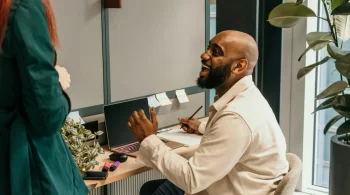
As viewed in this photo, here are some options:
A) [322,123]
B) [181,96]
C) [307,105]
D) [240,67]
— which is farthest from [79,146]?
[322,123]

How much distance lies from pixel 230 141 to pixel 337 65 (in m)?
1.06

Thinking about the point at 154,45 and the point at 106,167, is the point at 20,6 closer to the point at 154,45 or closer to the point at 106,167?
the point at 106,167

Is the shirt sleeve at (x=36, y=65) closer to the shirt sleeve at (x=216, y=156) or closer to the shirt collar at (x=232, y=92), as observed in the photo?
the shirt sleeve at (x=216, y=156)

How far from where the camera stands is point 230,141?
1.70 meters

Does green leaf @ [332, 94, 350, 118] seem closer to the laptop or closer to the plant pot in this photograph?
the plant pot

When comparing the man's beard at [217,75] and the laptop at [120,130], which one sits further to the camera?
the laptop at [120,130]

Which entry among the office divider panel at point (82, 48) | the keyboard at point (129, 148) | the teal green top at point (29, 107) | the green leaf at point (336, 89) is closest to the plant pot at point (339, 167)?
the green leaf at point (336, 89)

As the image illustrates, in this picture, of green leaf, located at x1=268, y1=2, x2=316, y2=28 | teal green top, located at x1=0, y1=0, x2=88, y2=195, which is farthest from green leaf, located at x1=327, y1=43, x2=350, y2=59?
teal green top, located at x1=0, y1=0, x2=88, y2=195

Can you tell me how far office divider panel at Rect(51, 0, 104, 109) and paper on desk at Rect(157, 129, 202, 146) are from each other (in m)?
0.40

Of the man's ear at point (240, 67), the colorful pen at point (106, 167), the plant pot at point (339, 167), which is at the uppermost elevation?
the man's ear at point (240, 67)

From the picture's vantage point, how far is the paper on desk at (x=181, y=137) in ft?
8.04

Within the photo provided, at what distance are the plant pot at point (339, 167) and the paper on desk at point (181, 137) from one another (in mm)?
830

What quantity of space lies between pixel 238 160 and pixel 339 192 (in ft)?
4.27

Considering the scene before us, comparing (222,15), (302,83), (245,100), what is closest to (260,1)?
(222,15)
